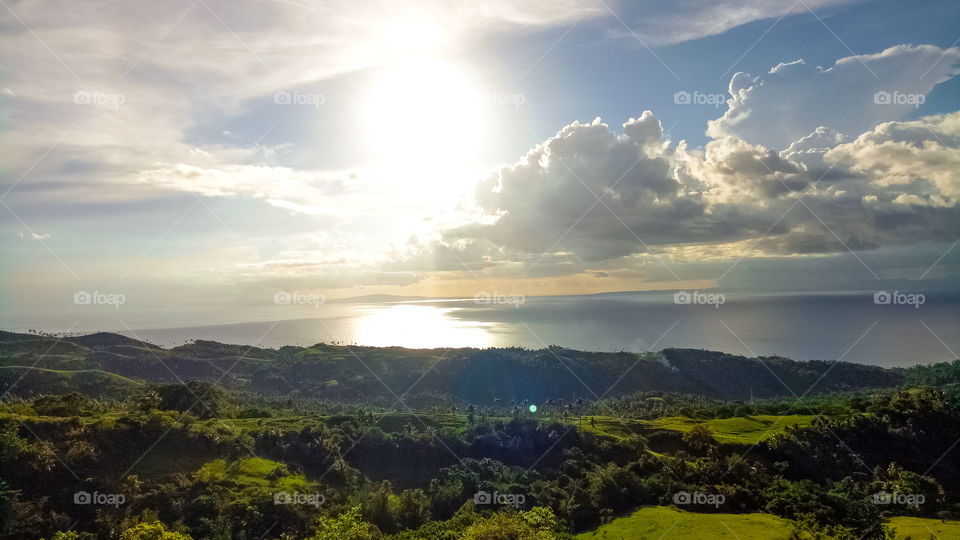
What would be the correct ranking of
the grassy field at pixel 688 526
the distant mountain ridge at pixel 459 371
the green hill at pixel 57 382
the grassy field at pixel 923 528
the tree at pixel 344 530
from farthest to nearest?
1. the distant mountain ridge at pixel 459 371
2. the green hill at pixel 57 382
3. the grassy field at pixel 688 526
4. the grassy field at pixel 923 528
5. the tree at pixel 344 530

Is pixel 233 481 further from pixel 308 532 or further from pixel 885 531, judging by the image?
pixel 885 531

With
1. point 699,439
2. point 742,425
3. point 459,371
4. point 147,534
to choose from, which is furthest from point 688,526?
point 459,371

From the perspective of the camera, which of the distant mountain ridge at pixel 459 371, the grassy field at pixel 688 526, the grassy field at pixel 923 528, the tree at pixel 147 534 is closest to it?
the tree at pixel 147 534

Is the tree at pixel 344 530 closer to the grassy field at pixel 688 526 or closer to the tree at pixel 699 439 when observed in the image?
the grassy field at pixel 688 526

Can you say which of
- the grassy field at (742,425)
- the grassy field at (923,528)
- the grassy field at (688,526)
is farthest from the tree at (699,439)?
the grassy field at (923,528)

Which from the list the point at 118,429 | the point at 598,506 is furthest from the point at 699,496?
the point at 118,429

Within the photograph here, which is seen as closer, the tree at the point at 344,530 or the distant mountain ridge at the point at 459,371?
the tree at the point at 344,530
